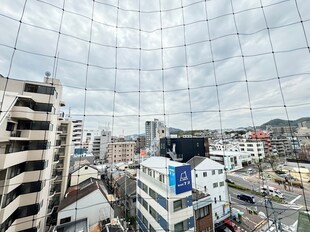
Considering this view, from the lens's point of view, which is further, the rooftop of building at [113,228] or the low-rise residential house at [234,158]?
the low-rise residential house at [234,158]

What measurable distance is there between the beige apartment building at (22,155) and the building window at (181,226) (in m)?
2.77

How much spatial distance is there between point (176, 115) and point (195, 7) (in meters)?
1.15

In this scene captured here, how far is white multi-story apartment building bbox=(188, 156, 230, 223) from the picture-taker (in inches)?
195

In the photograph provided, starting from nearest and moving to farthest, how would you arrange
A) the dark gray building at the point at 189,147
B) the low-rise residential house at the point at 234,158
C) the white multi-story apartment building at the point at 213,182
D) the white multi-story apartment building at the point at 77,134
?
the white multi-story apartment building at the point at 77,134, the white multi-story apartment building at the point at 213,182, the dark gray building at the point at 189,147, the low-rise residential house at the point at 234,158

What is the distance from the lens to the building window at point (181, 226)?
130 inches

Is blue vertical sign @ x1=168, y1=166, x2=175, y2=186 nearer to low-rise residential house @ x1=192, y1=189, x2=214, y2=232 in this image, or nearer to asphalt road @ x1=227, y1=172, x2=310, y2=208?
low-rise residential house @ x1=192, y1=189, x2=214, y2=232

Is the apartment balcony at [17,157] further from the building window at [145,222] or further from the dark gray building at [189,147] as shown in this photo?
the dark gray building at [189,147]

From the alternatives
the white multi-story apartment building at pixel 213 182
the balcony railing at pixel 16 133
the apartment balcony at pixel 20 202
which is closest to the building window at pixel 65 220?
the apartment balcony at pixel 20 202

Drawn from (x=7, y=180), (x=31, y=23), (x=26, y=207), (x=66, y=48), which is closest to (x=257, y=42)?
(x=66, y=48)

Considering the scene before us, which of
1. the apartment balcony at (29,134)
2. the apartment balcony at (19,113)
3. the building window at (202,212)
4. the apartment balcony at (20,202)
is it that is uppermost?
the apartment balcony at (19,113)

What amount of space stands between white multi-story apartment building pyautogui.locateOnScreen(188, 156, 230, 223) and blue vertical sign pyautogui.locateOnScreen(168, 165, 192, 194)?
1650 mm

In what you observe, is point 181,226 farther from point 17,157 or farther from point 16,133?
point 16,133

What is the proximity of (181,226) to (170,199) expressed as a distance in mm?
730

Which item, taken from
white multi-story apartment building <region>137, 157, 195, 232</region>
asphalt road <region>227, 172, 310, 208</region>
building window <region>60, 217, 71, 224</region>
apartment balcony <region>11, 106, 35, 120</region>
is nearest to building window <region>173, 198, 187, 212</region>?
white multi-story apartment building <region>137, 157, 195, 232</region>
